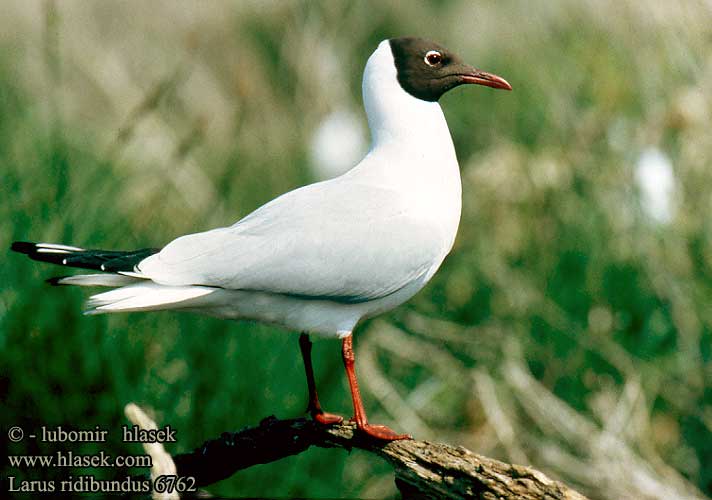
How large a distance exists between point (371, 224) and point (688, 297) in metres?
2.09

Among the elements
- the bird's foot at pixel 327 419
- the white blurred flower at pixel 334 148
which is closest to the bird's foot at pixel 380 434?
the bird's foot at pixel 327 419

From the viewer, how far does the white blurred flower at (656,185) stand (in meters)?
3.93

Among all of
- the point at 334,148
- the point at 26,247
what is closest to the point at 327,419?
the point at 26,247

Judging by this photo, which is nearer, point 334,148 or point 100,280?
point 100,280

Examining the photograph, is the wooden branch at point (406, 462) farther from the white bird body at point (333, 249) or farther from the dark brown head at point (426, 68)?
the dark brown head at point (426, 68)

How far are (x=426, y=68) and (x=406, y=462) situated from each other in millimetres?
994

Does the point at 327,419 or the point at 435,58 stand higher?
the point at 435,58

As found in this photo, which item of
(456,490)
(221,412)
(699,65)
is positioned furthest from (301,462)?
(699,65)

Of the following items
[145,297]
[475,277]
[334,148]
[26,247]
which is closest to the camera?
[26,247]

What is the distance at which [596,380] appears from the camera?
4484 millimetres

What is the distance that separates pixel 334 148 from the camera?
452 cm

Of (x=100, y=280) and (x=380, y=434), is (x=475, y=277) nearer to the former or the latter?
(x=380, y=434)

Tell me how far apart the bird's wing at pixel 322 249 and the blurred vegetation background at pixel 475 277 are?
Result: 89 cm

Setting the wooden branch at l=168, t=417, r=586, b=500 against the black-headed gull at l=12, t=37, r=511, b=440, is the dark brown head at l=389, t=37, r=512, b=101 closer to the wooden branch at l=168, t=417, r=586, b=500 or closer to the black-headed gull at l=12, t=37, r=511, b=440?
the black-headed gull at l=12, t=37, r=511, b=440
